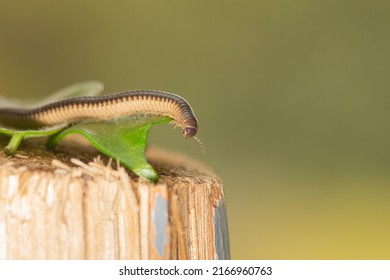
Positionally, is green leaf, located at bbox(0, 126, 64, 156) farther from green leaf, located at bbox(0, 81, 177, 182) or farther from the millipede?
the millipede


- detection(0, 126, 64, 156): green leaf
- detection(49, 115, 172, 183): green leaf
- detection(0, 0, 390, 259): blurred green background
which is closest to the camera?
detection(49, 115, 172, 183): green leaf

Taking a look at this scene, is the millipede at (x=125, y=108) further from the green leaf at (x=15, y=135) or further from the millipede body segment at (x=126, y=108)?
the green leaf at (x=15, y=135)

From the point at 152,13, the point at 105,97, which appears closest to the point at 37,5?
the point at 152,13

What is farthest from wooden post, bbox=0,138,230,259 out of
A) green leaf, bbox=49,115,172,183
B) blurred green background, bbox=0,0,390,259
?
blurred green background, bbox=0,0,390,259

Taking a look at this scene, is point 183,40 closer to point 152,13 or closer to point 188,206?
point 152,13

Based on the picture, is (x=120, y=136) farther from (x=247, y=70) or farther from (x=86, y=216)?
(x=247, y=70)

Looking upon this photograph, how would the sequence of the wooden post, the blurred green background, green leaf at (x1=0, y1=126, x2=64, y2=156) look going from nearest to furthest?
the wooden post
green leaf at (x1=0, y1=126, x2=64, y2=156)
the blurred green background
